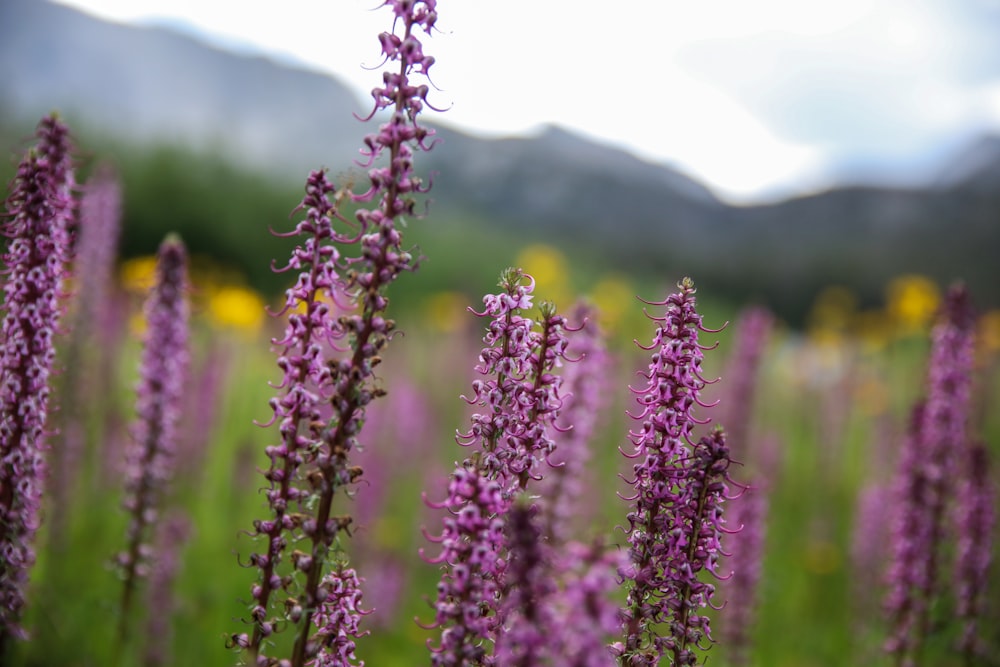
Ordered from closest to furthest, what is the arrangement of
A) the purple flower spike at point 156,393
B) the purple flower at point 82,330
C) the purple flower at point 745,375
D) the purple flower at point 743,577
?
the purple flower spike at point 156,393 < the purple flower at point 743,577 < the purple flower at point 82,330 < the purple flower at point 745,375

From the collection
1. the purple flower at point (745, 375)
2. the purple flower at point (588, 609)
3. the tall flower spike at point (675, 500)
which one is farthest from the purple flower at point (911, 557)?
the purple flower at point (588, 609)

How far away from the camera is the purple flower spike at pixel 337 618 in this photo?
2.30m

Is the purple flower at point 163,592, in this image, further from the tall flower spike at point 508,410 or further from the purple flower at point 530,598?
the purple flower at point 530,598

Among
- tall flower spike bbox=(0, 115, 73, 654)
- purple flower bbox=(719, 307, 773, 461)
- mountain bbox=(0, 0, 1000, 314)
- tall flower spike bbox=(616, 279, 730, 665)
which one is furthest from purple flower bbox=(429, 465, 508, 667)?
mountain bbox=(0, 0, 1000, 314)

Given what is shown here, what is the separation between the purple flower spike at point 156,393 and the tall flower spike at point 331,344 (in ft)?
9.87

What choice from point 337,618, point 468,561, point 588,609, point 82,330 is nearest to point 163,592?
point 82,330

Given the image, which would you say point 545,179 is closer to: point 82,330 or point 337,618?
point 82,330

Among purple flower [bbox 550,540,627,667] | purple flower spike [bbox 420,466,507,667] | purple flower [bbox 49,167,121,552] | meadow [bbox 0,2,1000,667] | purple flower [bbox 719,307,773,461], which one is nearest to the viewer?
purple flower [bbox 550,540,627,667]

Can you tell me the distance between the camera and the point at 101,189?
769 cm

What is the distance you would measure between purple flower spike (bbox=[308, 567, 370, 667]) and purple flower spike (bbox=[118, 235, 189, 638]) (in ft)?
10.8

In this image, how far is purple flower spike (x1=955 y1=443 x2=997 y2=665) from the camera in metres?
5.93

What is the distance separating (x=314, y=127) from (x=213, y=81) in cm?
807

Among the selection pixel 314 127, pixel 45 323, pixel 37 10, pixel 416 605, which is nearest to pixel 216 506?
pixel 416 605

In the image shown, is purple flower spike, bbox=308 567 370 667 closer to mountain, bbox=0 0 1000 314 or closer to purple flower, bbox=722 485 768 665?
purple flower, bbox=722 485 768 665
